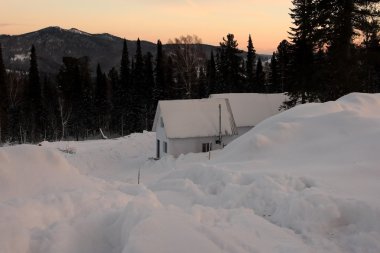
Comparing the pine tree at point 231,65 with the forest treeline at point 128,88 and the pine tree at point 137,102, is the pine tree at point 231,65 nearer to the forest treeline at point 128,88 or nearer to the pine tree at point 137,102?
the forest treeline at point 128,88

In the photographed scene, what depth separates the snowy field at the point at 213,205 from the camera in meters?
6.20

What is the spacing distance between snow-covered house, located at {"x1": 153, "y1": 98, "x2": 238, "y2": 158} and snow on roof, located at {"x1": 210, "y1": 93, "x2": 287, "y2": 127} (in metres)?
2.90

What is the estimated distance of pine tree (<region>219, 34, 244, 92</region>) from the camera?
65.6m

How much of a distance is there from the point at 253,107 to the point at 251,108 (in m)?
0.32

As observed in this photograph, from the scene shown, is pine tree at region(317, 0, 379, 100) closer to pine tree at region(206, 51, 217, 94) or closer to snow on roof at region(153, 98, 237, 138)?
snow on roof at region(153, 98, 237, 138)

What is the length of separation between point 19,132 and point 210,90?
103 ft

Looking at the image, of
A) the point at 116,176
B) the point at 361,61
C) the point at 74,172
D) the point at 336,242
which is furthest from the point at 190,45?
the point at 336,242

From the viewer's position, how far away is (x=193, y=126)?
1315 inches

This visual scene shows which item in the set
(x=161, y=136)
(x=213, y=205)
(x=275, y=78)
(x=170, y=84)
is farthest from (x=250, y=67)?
(x=213, y=205)

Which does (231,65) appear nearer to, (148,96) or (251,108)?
(148,96)

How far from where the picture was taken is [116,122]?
6819 cm

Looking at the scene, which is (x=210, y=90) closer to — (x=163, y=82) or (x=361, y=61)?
(x=163, y=82)

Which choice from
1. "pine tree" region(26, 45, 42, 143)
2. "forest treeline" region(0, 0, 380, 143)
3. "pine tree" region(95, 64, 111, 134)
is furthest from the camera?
"pine tree" region(95, 64, 111, 134)

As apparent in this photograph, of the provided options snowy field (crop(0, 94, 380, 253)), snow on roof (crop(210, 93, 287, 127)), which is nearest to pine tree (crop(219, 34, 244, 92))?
snow on roof (crop(210, 93, 287, 127))
